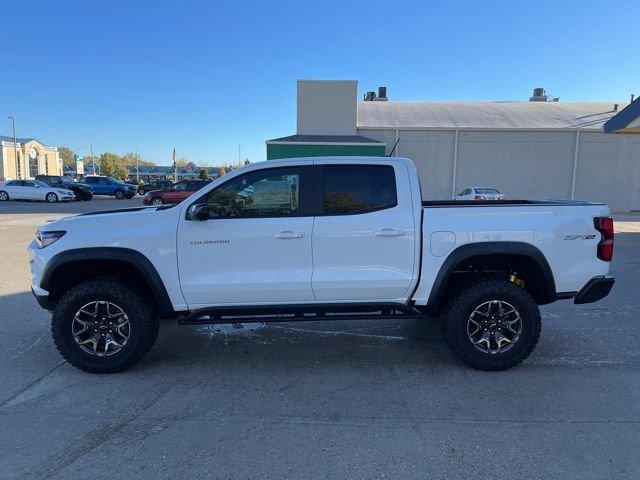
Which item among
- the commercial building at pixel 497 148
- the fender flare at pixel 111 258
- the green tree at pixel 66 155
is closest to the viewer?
the fender flare at pixel 111 258

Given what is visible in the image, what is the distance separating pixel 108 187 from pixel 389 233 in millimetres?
39002

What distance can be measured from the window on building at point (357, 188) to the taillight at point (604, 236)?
186 centimetres

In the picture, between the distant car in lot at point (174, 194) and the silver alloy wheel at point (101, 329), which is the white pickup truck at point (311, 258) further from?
the distant car in lot at point (174, 194)

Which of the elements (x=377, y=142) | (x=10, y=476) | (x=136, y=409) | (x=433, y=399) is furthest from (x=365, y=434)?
(x=377, y=142)

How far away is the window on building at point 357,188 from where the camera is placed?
415 centimetres

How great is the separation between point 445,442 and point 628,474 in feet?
3.46

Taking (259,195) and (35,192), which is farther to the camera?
(35,192)

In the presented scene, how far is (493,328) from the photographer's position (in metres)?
4.20

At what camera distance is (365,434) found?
10.4 ft

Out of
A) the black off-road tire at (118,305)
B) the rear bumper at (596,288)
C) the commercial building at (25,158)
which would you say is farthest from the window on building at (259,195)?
the commercial building at (25,158)

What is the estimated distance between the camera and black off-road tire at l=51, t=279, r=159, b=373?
13.3 ft

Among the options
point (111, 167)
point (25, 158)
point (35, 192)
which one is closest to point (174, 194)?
point (35, 192)

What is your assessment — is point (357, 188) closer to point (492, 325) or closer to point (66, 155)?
point (492, 325)

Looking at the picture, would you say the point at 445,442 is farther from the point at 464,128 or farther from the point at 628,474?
the point at 464,128
